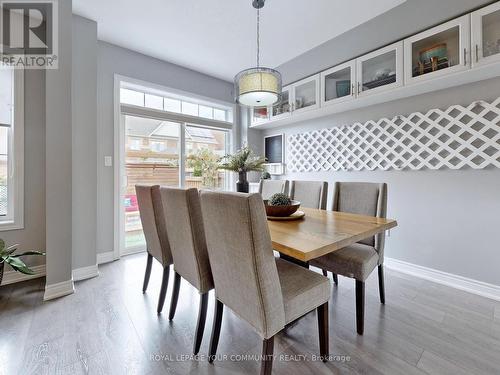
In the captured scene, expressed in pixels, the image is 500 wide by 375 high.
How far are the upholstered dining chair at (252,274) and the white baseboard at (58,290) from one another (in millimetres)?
1648

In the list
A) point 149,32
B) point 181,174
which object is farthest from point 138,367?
point 149,32

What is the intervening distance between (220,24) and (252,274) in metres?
2.58

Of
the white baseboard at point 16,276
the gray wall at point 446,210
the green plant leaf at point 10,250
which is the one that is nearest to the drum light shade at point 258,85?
the gray wall at point 446,210

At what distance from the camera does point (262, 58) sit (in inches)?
125

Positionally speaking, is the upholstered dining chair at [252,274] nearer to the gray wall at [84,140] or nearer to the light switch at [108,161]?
the gray wall at [84,140]

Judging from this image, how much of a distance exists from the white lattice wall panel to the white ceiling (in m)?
1.13

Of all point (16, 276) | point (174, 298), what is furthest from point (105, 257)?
point (174, 298)

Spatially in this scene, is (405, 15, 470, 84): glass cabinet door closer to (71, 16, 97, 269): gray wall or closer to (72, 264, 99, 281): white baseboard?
(71, 16, 97, 269): gray wall

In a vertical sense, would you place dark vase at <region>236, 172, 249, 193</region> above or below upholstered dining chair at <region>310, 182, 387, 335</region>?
above

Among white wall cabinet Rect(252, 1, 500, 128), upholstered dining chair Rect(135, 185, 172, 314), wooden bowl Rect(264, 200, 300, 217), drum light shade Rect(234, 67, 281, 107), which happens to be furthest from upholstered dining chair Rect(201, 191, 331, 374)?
white wall cabinet Rect(252, 1, 500, 128)

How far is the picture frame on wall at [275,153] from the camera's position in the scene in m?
3.77

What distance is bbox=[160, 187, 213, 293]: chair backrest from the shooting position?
129cm

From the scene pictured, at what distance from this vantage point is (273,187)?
260 cm

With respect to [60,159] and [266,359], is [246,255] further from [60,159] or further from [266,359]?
[60,159]
